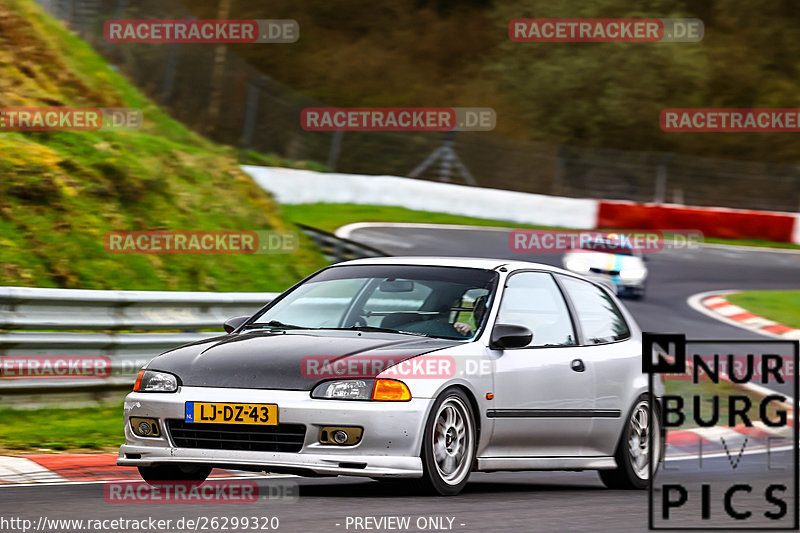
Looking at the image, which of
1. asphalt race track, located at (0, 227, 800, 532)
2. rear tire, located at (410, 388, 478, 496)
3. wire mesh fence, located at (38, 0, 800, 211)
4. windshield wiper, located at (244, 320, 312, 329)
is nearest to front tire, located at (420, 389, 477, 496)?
rear tire, located at (410, 388, 478, 496)

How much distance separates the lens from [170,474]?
7.49 m

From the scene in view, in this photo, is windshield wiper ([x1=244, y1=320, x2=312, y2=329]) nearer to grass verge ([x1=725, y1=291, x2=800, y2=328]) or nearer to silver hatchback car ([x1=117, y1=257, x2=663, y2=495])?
silver hatchback car ([x1=117, y1=257, x2=663, y2=495])

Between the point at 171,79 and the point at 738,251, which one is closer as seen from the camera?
the point at 171,79

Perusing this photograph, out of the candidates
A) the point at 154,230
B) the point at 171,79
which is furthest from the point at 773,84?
the point at 154,230

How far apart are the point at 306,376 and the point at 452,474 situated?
39.1 inches

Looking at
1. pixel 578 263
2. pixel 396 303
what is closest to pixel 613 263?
pixel 578 263

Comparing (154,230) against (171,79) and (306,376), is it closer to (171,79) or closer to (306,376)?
(306,376)

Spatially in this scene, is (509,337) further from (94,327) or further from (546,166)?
(546,166)

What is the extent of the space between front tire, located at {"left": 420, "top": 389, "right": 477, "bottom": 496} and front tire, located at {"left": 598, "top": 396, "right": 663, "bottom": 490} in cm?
169

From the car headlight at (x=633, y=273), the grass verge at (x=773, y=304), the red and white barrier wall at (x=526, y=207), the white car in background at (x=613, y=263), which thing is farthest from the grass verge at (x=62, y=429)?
the red and white barrier wall at (x=526, y=207)

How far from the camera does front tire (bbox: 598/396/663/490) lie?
28.8 ft

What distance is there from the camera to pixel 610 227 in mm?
30484

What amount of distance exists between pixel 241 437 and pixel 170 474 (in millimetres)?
749

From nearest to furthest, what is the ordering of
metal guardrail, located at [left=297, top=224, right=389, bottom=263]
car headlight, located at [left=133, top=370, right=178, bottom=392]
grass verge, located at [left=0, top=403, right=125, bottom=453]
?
car headlight, located at [left=133, top=370, right=178, bottom=392] < grass verge, located at [left=0, top=403, right=125, bottom=453] < metal guardrail, located at [left=297, top=224, right=389, bottom=263]
